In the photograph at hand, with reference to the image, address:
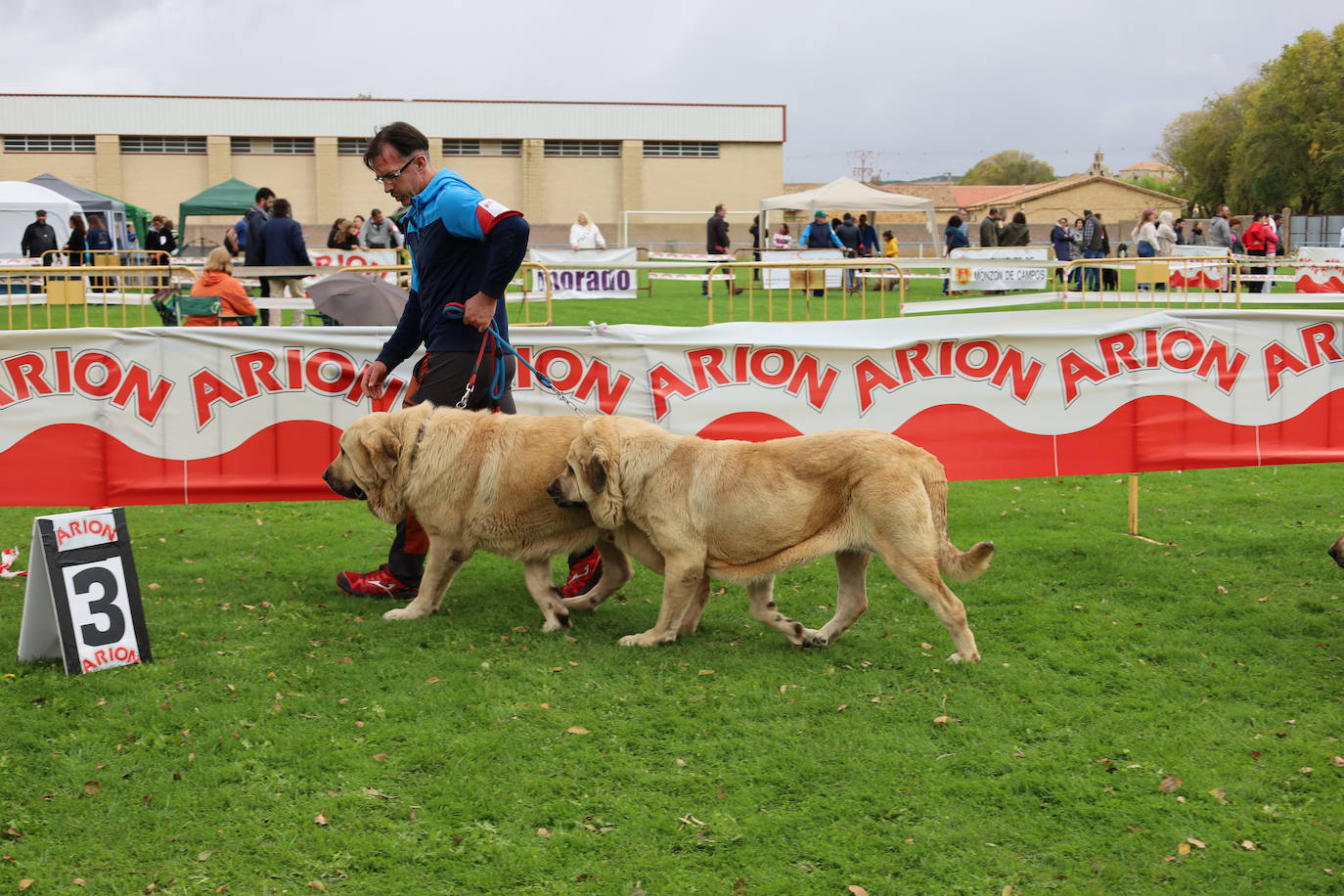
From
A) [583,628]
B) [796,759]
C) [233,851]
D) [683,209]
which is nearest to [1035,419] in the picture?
[583,628]

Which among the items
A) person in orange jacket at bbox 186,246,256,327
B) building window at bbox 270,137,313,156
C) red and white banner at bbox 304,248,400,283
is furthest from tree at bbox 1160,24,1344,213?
person in orange jacket at bbox 186,246,256,327

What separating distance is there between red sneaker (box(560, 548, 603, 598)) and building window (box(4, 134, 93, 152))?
58.3 meters

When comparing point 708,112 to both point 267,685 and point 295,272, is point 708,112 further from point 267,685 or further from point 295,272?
point 267,685

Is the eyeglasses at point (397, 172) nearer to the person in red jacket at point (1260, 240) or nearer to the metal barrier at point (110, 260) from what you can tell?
→ the metal barrier at point (110, 260)

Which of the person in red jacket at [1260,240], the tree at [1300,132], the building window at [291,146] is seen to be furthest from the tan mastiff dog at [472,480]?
the tree at [1300,132]

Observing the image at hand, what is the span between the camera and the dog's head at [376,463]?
6.02 metres

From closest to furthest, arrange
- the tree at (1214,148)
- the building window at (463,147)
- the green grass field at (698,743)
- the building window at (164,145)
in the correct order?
the green grass field at (698,743)
the building window at (164,145)
the building window at (463,147)
the tree at (1214,148)

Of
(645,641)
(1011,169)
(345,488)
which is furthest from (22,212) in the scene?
(1011,169)

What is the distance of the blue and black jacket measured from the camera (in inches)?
227

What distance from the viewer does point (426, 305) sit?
20.5ft

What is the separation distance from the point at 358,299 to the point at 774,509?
6.63 m

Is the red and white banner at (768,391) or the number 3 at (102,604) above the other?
the red and white banner at (768,391)

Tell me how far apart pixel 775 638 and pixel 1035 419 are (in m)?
2.65

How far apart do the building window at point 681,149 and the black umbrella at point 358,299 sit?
5092 cm
